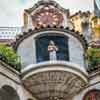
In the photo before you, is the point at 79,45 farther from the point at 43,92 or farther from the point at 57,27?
the point at 43,92

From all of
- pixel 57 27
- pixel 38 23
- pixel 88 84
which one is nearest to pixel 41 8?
pixel 38 23

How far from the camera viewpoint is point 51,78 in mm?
26109

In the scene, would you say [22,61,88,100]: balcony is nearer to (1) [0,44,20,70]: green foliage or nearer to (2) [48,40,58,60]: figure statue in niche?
(1) [0,44,20,70]: green foliage

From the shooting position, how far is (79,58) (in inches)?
1104

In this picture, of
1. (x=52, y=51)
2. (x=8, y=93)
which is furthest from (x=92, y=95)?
(x=8, y=93)

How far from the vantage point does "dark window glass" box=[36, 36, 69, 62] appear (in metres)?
27.4

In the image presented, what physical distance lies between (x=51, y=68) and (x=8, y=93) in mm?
2519

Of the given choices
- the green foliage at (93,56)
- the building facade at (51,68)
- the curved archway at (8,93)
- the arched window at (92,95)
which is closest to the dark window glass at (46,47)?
the building facade at (51,68)

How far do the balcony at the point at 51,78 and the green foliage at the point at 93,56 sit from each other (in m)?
1.71

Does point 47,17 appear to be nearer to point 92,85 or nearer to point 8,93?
point 92,85

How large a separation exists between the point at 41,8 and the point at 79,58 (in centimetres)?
514

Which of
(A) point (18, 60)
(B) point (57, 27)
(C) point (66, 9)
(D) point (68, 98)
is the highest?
(C) point (66, 9)

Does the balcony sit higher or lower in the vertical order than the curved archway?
higher

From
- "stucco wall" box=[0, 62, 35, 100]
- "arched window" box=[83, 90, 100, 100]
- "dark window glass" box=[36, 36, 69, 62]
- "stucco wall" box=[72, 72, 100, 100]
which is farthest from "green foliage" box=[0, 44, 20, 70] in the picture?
"arched window" box=[83, 90, 100, 100]
